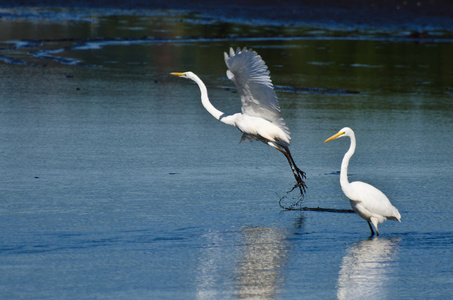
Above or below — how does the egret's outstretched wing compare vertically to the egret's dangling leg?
above

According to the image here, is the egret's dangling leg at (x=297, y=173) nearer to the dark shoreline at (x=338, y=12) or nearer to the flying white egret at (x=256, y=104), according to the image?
the flying white egret at (x=256, y=104)

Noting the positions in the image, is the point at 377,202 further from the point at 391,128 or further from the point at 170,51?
the point at 170,51

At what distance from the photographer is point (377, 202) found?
21.9 feet

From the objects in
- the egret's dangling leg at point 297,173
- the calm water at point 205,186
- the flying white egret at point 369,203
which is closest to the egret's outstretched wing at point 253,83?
the egret's dangling leg at point 297,173

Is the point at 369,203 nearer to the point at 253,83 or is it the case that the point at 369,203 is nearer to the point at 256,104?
the point at 253,83

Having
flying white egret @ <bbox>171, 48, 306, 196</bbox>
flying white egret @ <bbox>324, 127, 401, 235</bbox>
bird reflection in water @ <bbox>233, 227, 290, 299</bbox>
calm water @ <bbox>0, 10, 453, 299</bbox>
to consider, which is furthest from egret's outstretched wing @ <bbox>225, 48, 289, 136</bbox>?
bird reflection in water @ <bbox>233, 227, 290, 299</bbox>

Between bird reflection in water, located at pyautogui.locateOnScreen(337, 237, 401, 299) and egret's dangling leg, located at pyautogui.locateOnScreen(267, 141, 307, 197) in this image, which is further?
egret's dangling leg, located at pyautogui.locateOnScreen(267, 141, 307, 197)

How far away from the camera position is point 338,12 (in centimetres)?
3112

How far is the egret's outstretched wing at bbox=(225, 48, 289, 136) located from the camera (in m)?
7.72

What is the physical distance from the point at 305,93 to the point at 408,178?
5798 millimetres

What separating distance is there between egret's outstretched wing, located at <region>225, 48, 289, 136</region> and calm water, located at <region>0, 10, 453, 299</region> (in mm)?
694

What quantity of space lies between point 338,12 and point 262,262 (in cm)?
2625

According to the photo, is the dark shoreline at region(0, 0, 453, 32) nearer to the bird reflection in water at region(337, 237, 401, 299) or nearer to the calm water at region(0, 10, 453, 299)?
the calm water at region(0, 10, 453, 299)

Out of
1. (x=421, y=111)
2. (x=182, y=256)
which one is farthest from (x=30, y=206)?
(x=421, y=111)
